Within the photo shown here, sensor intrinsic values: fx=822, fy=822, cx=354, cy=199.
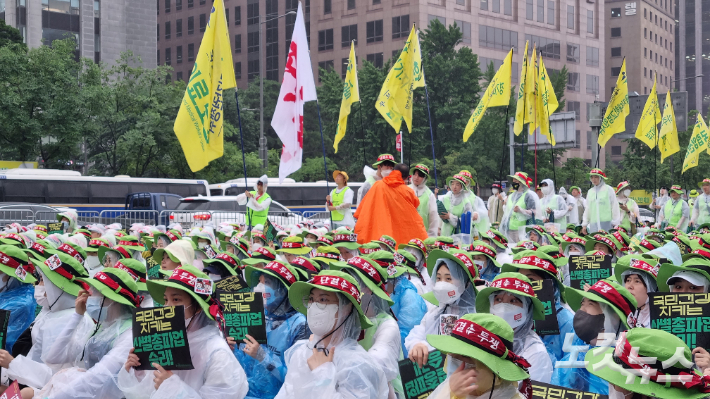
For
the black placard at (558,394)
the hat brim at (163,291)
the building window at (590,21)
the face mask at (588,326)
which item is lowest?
the black placard at (558,394)

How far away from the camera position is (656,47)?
106875 millimetres

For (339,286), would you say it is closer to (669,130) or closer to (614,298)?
(614,298)

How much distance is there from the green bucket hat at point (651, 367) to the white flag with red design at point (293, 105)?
11233 millimetres

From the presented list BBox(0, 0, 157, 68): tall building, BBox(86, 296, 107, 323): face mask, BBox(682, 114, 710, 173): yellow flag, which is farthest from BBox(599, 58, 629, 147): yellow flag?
BBox(0, 0, 157, 68): tall building

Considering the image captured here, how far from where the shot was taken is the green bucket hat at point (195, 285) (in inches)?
179

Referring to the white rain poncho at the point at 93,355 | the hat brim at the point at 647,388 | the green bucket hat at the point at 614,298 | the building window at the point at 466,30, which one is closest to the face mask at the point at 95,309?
the white rain poncho at the point at 93,355

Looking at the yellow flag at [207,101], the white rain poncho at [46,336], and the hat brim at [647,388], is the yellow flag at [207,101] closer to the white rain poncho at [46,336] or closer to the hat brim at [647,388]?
the white rain poncho at [46,336]

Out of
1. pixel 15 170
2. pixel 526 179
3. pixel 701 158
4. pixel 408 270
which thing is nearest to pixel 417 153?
pixel 701 158

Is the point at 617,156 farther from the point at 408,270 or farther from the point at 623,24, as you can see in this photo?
the point at 408,270

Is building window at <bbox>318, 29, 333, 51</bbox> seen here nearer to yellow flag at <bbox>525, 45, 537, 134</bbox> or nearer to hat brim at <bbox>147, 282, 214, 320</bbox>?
yellow flag at <bbox>525, 45, 537, 134</bbox>

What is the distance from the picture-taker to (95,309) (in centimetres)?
543

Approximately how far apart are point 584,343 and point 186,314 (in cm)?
249

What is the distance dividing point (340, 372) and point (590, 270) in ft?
14.4

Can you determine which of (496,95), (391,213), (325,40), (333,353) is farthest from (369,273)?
(325,40)
